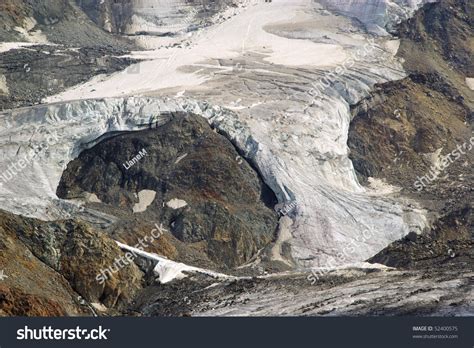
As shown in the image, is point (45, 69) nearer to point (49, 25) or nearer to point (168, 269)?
point (49, 25)

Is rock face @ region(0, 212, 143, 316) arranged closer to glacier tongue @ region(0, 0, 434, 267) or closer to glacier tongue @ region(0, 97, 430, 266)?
glacier tongue @ region(0, 0, 434, 267)

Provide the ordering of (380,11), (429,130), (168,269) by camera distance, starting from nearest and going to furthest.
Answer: (168,269), (429,130), (380,11)

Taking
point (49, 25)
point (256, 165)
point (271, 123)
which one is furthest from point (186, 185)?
point (49, 25)

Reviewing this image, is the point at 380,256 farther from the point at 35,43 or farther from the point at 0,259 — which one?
the point at 35,43

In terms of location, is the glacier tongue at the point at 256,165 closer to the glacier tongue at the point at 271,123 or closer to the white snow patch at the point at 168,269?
the glacier tongue at the point at 271,123

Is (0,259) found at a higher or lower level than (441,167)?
higher

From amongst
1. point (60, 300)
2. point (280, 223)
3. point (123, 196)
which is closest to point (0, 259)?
point (60, 300)
